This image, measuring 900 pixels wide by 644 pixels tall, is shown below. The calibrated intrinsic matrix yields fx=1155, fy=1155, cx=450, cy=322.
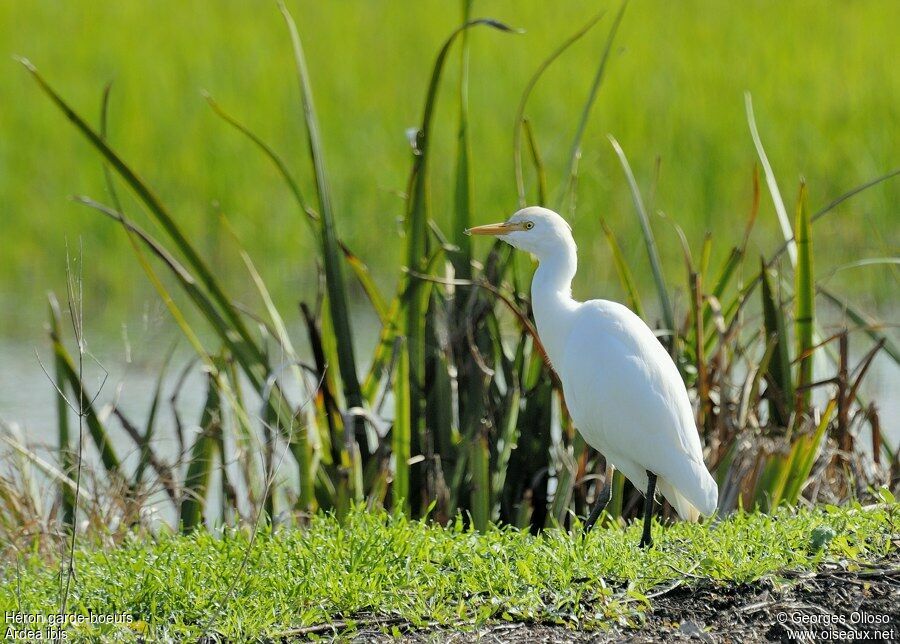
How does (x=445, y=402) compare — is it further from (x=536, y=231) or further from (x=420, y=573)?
(x=420, y=573)

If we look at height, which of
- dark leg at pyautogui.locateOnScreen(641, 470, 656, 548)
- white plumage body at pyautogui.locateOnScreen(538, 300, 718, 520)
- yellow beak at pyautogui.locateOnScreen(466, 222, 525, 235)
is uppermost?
yellow beak at pyautogui.locateOnScreen(466, 222, 525, 235)

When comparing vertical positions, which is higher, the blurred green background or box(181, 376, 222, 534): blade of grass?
the blurred green background

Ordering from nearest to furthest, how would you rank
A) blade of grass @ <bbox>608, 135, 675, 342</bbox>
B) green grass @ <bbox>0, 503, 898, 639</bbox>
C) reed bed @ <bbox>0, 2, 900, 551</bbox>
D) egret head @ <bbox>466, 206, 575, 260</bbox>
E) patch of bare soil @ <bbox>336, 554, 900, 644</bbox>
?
patch of bare soil @ <bbox>336, 554, 900, 644</bbox>, green grass @ <bbox>0, 503, 898, 639</bbox>, egret head @ <bbox>466, 206, 575, 260</bbox>, reed bed @ <bbox>0, 2, 900, 551</bbox>, blade of grass @ <bbox>608, 135, 675, 342</bbox>

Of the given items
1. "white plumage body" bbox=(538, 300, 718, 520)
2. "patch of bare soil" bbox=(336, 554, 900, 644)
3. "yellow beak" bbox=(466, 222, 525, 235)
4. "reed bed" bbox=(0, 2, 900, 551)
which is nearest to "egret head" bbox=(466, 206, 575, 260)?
"yellow beak" bbox=(466, 222, 525, 235)

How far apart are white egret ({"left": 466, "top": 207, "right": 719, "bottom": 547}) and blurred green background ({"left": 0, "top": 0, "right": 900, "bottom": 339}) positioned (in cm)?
390

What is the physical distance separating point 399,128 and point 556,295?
666 centimetres

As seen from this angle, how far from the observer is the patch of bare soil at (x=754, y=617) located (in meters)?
2.71

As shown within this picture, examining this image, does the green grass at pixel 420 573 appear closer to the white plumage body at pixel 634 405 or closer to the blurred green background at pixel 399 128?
the white plumage body at pixel 634 405

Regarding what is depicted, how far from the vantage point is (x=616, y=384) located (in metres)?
3.61

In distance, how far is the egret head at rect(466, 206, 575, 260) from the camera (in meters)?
3.78

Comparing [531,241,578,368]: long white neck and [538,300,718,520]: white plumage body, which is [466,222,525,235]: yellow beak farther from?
[538,300,718,520]: white plumage body

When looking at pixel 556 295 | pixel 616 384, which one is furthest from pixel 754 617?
pixel 556 295

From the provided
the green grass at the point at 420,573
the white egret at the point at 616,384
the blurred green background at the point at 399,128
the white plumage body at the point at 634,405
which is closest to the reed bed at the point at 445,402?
the white egret at the point at 616,384

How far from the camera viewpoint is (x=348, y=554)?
3.16 meters
